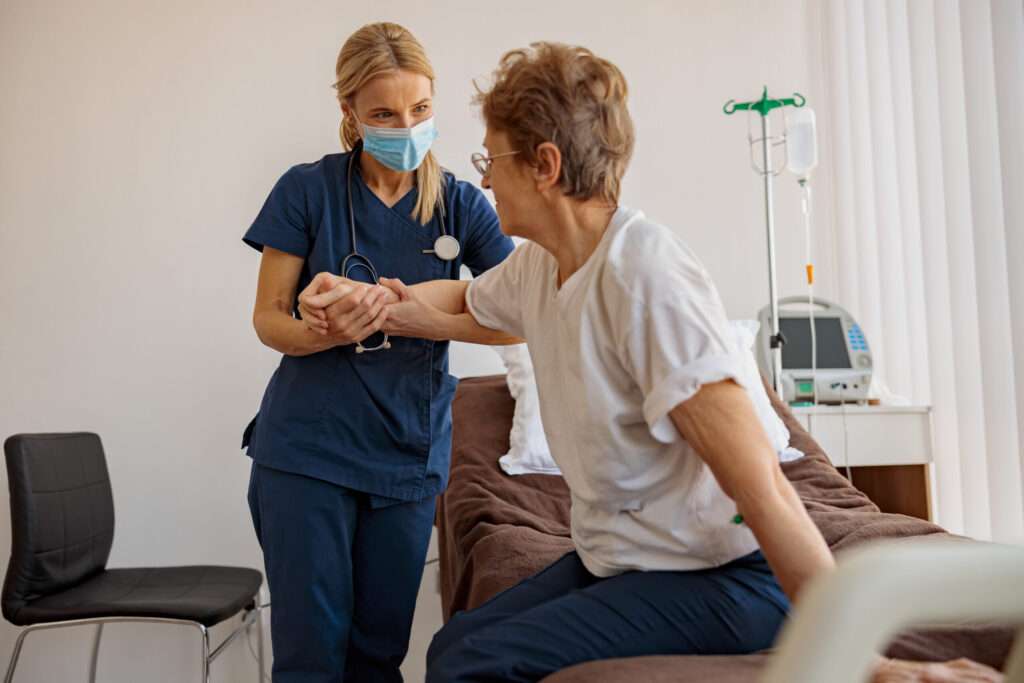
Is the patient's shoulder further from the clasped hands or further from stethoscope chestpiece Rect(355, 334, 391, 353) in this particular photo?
stethoscope chestpiece Rect(355, 334, 391, 353)

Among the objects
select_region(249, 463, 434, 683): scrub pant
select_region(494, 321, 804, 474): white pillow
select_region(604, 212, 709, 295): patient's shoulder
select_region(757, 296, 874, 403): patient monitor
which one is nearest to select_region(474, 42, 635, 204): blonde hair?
select_region(604, 212, 709, 295): patient's shoulder

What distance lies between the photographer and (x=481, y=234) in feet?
6.04

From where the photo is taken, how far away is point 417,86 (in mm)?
1724

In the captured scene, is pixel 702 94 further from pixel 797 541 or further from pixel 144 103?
pixel 797 541

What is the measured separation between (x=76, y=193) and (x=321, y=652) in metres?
1.87

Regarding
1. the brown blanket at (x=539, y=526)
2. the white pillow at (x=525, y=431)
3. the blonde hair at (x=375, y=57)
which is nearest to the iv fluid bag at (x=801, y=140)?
the brown blanket at (x=539, y=526)

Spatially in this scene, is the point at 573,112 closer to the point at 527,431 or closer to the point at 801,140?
the point at 527,431

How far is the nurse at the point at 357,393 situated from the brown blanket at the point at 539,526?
19 cm

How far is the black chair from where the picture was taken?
2.33 meters

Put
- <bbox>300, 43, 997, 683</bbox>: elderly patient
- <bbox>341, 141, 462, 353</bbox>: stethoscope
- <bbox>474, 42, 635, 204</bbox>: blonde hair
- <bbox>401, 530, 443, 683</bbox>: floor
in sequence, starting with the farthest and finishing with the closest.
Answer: <bbox>401, 530, 443, 683</bbox>: floor, <bbox>341, 141, 462, 353</bbox>: stethoscope, <bbox>474, 42, 635, 204</bbox>: blonde hair, <bbox>300, 43, 997, 683</bbox>: elderly patient

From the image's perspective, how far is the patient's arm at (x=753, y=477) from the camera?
0.95 metres

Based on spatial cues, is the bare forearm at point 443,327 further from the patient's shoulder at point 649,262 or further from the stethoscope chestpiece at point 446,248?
the patient's shoulder at point 649,262

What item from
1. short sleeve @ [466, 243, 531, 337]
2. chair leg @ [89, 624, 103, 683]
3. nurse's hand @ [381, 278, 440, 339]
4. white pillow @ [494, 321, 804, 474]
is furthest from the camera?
chair leg @ [89, 624, 103, 683]

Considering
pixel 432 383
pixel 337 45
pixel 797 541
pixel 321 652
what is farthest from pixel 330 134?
pixel 797 541
